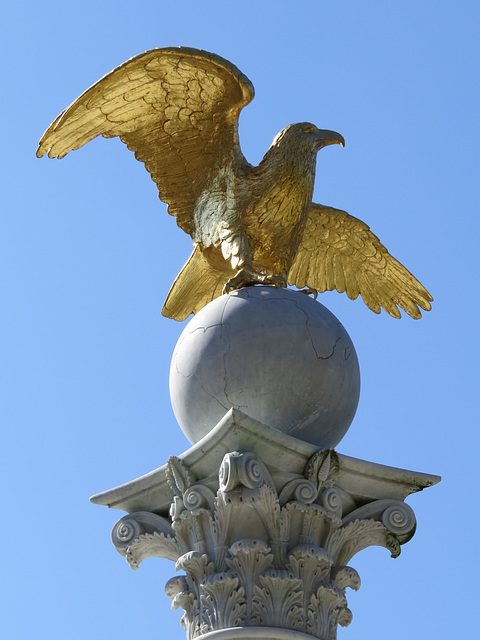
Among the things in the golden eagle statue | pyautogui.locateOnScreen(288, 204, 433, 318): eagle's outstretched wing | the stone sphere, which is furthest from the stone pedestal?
pyautogui.locateOnScreen(288, 204, 433, 318): eagle's outstretched wing

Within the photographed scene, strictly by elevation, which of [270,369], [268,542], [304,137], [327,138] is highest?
[327,138]

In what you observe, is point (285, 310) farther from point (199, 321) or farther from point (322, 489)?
point (322, 489)

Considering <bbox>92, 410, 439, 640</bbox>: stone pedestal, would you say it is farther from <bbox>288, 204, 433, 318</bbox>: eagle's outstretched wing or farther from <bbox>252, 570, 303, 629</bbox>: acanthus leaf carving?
<bbox>288, 204, 433, 318</bbox>: eagle's outstretched wing

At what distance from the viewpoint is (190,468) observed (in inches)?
368

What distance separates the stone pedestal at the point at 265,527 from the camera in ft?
29.0

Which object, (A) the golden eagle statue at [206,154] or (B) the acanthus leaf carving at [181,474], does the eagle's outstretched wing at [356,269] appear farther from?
(B) the acanthus leaf carving at [181,474]

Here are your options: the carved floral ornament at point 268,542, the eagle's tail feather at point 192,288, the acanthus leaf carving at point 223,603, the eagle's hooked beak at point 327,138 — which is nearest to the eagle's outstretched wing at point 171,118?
the eagle's tail feather at point 192,288

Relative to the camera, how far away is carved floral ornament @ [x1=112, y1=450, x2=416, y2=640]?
8836 millimetres

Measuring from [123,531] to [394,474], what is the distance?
222 centimetres

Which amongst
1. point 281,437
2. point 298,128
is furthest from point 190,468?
point 298,128

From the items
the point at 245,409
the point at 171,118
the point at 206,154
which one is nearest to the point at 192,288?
the point at 206,154

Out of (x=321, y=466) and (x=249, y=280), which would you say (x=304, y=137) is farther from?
(x=321, y=466)

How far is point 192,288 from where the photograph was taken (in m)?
12.5

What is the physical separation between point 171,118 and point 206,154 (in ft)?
1.62
